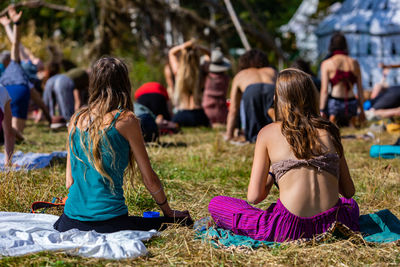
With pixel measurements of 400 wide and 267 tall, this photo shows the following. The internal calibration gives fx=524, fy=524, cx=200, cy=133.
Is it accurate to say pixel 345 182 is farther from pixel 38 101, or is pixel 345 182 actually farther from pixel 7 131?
pixel 38 101

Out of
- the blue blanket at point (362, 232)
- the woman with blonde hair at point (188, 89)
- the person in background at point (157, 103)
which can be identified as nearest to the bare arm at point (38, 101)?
the person in background at point (157, 103)

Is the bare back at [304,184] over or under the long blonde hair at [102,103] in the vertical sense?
under

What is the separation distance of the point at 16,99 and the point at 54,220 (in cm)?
448

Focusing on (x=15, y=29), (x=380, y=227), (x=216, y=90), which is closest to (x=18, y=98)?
(x=15, y=29)

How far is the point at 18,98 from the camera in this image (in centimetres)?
762

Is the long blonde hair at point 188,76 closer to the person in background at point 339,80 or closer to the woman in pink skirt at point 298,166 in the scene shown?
the person in background at point 339,80

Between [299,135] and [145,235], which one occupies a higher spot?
[299,135]

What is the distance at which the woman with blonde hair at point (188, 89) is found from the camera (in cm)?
948

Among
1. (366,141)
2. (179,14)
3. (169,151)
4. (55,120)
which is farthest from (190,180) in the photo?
(179,14)

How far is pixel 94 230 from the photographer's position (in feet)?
10.3

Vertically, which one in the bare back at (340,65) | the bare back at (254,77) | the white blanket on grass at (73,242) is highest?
the bare back at (340,65)

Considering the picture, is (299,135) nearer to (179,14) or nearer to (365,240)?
(365,240)

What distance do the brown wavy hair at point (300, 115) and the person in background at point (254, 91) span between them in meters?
4.21

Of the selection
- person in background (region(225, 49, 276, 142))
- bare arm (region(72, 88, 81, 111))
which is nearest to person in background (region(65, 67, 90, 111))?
bare arm (region(72, 88, 81, 111))
